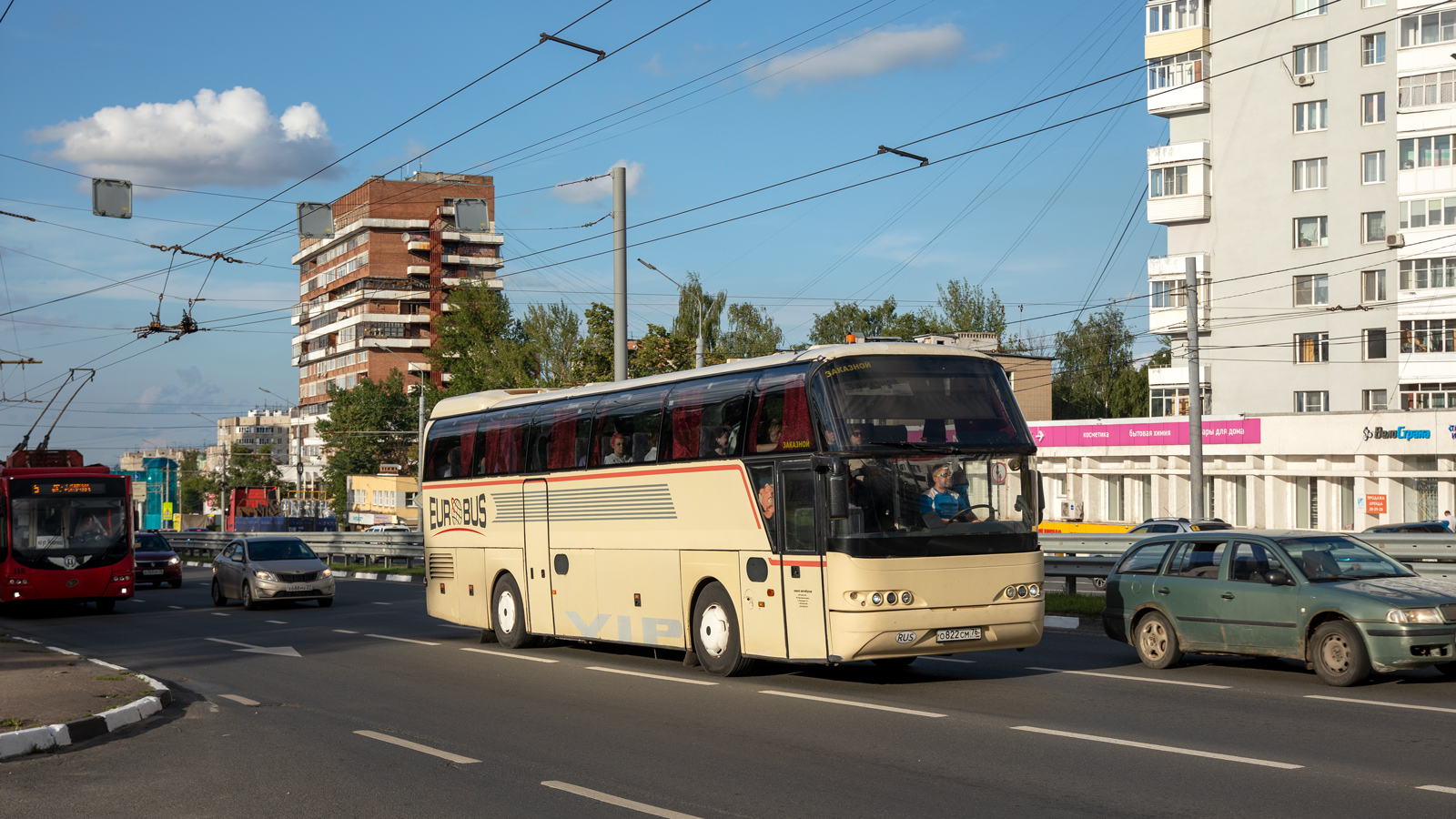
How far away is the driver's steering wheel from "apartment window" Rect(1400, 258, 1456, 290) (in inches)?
1933

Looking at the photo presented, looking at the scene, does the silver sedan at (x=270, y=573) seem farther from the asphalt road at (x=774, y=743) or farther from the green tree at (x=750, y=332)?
the green tree at (x=750, y=332)

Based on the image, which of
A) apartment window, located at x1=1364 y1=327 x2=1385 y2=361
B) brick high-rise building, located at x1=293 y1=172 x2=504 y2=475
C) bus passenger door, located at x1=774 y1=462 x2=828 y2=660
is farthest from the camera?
brick high-rise building, located at x1=293 y1=172 x2=504 y2=475

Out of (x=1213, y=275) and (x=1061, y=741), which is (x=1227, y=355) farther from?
(x=1061, y=741)

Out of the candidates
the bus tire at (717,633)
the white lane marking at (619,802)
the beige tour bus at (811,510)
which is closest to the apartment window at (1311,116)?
the beige tour bus at (811,510)

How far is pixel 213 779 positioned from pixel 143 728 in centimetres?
293

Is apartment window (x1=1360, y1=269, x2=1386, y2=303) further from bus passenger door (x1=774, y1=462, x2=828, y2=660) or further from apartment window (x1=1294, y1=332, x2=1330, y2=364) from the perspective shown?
bus passenger door (x1=774, y1=462, x2=828, y2=660)

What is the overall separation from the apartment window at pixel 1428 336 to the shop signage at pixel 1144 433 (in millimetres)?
8320

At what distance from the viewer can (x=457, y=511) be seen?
2012cm

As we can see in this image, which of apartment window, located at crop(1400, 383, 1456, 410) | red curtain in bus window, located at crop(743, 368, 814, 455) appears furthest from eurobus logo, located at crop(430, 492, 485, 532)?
apartment window, located at crop(1400, 383, 1456, 410)

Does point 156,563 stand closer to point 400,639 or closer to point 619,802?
point 400,639

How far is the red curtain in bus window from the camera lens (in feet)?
43.0

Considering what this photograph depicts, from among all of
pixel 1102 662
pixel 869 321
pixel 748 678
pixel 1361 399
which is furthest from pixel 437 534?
pixel 869 321

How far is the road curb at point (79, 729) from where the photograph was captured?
10.0 m

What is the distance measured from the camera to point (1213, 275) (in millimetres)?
61531
